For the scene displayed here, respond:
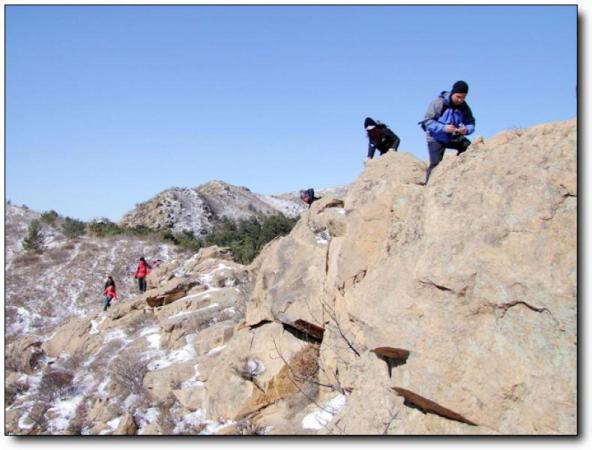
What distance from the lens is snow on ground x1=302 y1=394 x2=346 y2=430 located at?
20.9 ft

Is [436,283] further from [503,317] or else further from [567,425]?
[567,425]

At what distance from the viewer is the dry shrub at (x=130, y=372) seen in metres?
10.5

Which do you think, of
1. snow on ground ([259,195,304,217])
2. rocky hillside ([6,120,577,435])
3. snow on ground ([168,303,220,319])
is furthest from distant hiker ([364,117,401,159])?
snow on ground ([259,195,304,217])

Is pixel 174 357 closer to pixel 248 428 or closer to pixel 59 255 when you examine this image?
pixel 248 428

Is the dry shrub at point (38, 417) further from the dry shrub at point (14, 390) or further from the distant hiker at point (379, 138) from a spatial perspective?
the distant hiker at point (379, 138)

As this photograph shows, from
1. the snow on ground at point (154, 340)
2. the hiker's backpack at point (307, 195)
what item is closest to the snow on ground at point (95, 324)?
the snow on ground at point (154, 340)

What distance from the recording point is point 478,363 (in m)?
4.31

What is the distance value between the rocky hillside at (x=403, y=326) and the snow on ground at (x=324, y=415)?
0.03 meters

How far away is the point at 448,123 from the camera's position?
5.79 m

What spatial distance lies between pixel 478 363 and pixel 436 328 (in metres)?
0.44

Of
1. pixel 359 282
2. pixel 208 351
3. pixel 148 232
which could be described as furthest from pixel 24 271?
pixel 359 282

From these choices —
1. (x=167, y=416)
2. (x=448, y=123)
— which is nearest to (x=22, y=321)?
(x=167, y=416)

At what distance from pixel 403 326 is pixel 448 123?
2.39 metres

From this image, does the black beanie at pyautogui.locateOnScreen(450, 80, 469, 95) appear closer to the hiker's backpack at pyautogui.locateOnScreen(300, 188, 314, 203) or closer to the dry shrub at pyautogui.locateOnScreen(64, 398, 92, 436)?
the hiker's backpack at pyautogui.locateOnScreen(300, 188, 314, 203)
